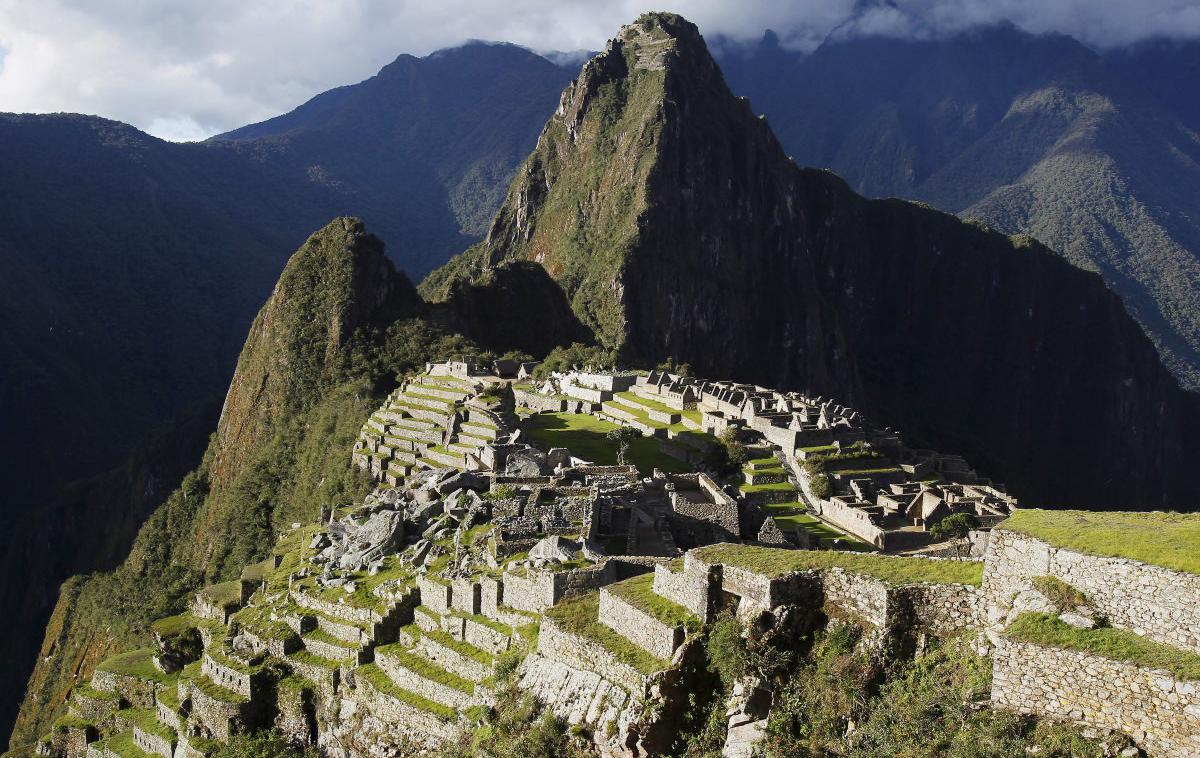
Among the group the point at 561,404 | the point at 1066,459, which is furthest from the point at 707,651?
the point at 1066,459

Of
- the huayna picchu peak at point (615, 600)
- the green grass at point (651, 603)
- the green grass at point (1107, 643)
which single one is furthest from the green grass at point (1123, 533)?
the green grass at point (651, 603)

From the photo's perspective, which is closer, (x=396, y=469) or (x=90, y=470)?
(x=396, y=469)

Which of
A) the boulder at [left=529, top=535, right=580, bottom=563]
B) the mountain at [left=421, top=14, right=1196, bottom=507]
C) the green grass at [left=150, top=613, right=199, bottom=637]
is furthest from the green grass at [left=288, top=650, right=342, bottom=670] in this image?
the mountain at [left=421, top=14, right=1196, bottom=507]

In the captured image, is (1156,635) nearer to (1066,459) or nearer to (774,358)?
(774,358)

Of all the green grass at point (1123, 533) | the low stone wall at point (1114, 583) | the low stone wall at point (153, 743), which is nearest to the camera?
the low stone wall at point (1114, 583)

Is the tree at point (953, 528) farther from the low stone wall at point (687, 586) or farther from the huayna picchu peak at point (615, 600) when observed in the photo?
the low stone wall at point (687, 586)

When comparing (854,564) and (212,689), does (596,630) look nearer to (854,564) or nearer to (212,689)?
(854,564)
